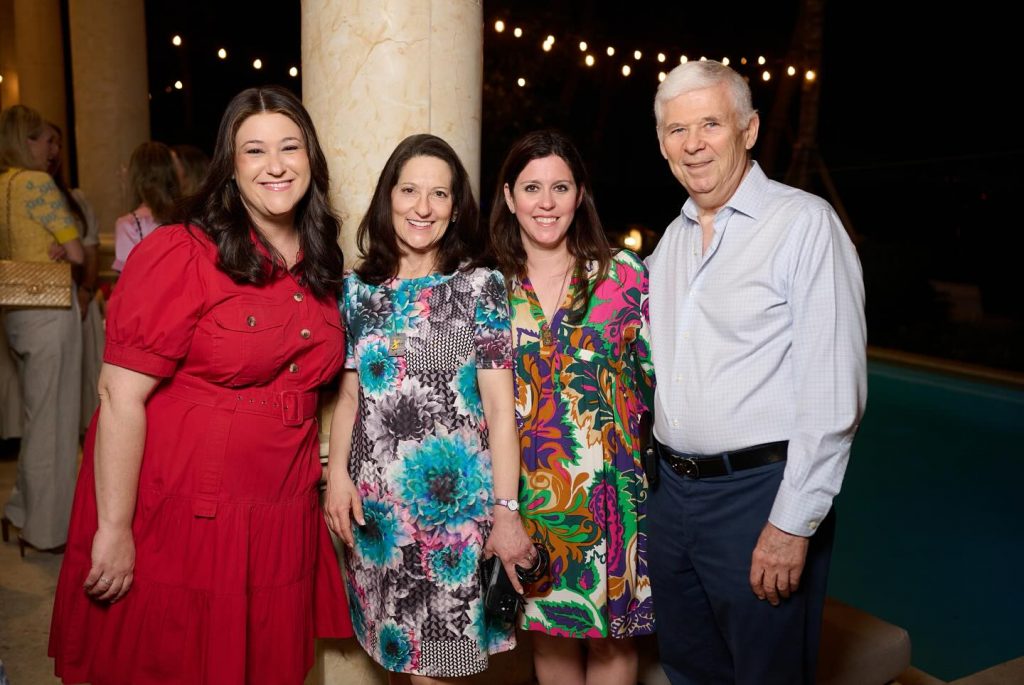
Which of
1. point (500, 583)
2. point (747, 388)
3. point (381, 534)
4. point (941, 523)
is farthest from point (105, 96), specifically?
point (941, 523)

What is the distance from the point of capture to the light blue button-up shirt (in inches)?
78.5

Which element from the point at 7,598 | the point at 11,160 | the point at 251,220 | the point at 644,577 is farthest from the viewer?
the point at 11,160

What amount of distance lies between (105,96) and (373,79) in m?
6.11

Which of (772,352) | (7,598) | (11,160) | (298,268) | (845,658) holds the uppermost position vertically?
(11,160)

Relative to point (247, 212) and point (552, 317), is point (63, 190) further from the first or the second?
point (552, 317)

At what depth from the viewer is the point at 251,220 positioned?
2.23 metres

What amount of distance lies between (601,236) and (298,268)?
0.88m

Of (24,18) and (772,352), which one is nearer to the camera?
(772,352)

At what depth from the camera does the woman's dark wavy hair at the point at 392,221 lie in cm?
230

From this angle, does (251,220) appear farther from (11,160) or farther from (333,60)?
(11,160)

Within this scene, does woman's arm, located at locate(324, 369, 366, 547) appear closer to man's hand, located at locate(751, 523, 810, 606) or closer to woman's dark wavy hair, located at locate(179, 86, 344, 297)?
woman's dark wavy hair, located at locate(179, 86, 344, 297)

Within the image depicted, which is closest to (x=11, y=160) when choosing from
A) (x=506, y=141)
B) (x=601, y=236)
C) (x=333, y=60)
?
(x=333, y=60)

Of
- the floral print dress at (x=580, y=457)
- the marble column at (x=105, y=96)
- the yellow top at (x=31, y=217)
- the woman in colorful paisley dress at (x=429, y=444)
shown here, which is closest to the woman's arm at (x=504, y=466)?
the woman in colorful paisley dress at (x=429, y=444)

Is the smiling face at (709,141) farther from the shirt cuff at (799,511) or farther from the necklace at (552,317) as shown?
the shirt cuff at (799,511)
